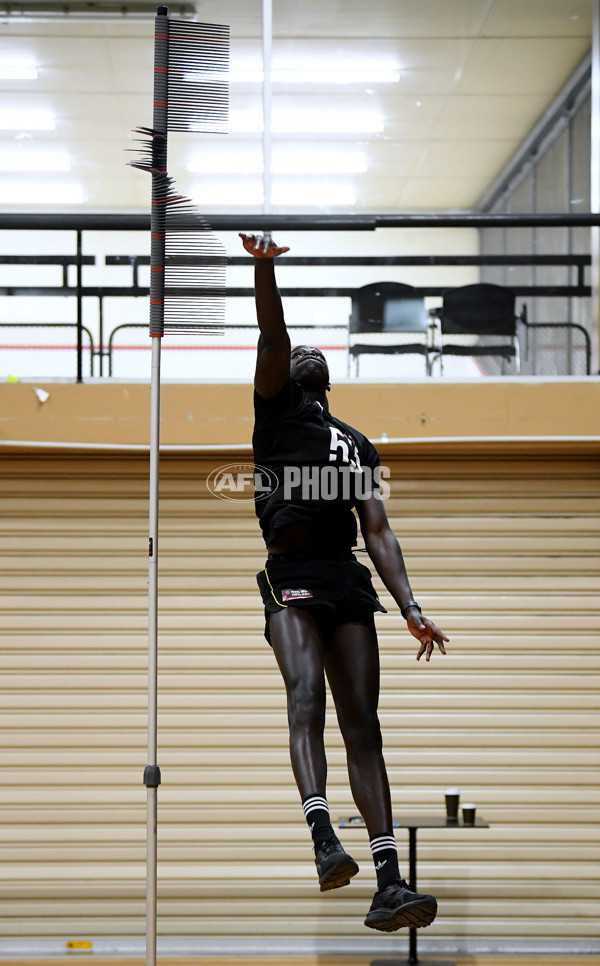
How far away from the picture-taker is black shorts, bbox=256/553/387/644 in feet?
11.0

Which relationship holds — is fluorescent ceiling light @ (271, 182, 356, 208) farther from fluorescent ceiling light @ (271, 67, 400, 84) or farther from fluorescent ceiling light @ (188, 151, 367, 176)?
fluorescent ceiling light @ (271, 67, 400, 84)

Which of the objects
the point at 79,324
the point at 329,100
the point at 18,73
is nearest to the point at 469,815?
the point at 79,324

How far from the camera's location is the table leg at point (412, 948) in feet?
18.8

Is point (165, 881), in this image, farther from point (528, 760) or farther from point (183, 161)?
point (183, 161)

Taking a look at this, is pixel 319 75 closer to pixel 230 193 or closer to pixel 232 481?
pixel 230 193

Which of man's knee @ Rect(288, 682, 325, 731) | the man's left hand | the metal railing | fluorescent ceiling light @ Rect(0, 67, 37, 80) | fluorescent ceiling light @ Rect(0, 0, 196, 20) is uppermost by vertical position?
fluorescent ceiling light @ Rect(0, 0, 196, 20)

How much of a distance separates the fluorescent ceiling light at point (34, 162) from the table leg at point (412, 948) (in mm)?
5538

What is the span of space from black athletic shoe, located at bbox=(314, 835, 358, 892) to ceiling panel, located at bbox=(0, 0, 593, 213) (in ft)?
18.4

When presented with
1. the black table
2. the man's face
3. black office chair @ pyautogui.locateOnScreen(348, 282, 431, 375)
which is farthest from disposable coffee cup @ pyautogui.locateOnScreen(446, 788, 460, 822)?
the man's face

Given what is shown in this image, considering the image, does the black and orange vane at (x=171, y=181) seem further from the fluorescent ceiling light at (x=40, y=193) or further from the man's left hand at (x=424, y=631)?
the fluorescent ceiling light at (x=40, y=193)

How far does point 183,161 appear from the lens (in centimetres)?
820

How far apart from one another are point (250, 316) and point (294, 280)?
0.35 metres

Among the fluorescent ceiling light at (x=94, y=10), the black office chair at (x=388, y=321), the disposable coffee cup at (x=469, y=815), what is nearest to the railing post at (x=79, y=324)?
the black office chair at (x=388, y=321)

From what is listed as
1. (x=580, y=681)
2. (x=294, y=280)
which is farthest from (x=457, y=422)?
(x=580, y=681)
